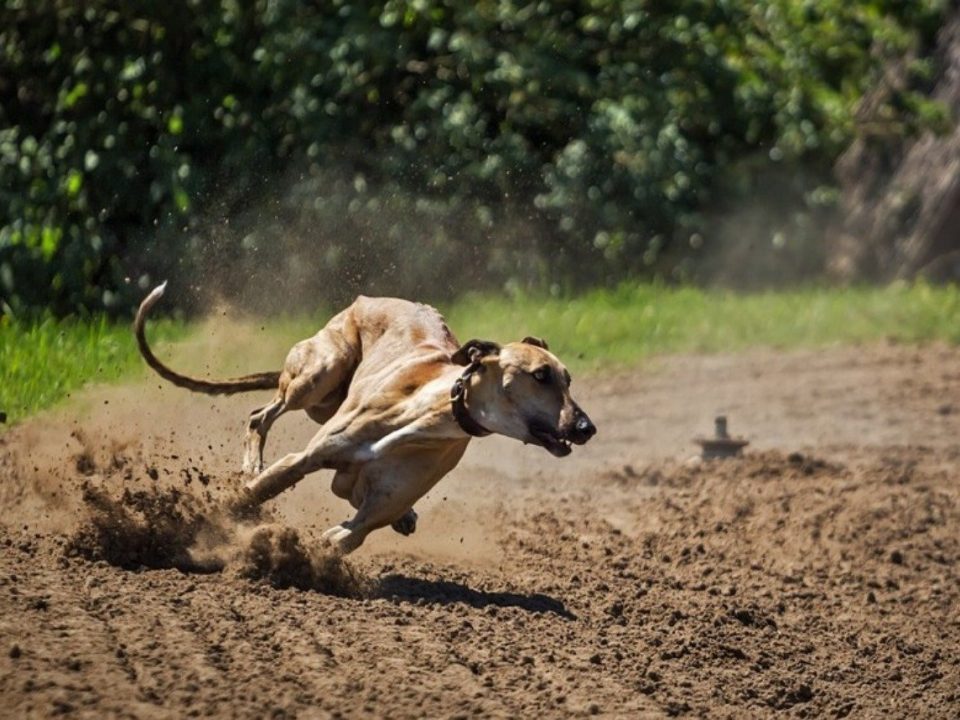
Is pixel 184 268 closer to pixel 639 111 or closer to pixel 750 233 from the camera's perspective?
pixel 639 111

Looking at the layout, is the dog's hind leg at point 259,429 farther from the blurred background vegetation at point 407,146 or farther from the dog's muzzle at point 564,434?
the blurred background vegetation at point 407,146

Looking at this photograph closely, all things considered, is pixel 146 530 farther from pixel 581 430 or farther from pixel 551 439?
pixel 581 430

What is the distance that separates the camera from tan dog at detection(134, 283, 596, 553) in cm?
732

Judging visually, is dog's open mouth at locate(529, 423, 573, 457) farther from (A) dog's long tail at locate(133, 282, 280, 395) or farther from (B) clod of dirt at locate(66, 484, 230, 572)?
(A) dog's long tail at locate(133, 282, 280, 395)

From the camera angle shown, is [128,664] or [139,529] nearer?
[128,664]

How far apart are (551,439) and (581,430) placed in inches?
6.5

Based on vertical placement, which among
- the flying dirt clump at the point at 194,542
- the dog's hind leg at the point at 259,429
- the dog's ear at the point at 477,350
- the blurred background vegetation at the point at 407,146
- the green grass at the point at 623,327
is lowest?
the flying dirt clump at the point at 194,542

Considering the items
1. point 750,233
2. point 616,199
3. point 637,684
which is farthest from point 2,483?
point 750,233

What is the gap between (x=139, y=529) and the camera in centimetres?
750

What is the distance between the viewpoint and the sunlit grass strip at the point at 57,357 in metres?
10.1

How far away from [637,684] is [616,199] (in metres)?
8.45

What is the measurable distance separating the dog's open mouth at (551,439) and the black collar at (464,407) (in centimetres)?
22

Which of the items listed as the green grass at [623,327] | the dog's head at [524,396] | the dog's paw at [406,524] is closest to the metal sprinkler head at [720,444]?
the green grass at [623,327]

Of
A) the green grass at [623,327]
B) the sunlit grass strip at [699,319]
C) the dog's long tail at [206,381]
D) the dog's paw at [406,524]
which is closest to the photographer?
the dog's paw at [406,524]
